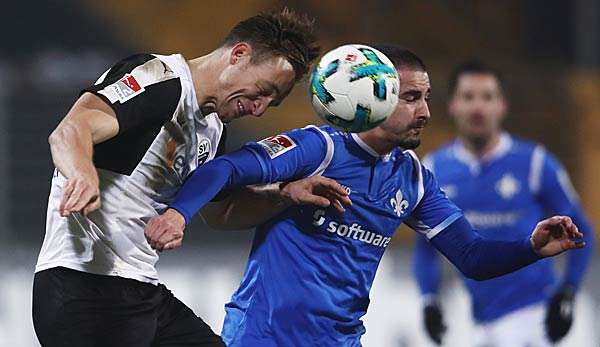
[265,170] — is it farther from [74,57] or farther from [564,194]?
[74,57]

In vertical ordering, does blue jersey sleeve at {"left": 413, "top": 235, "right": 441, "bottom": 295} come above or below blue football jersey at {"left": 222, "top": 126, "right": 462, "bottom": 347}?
below

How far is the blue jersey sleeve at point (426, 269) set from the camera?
731cm

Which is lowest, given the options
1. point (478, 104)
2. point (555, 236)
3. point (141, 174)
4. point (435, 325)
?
point (435, 325)

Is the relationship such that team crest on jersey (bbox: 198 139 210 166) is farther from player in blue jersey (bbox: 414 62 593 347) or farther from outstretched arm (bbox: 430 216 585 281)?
Result: player in blue jersey (bbox: 414 62 593 347)

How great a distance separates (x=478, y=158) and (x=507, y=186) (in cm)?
27

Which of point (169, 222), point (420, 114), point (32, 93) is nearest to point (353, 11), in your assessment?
point (32, 93)

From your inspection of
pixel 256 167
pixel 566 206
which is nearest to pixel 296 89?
pixel 566 206

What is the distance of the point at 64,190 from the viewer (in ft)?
11.7

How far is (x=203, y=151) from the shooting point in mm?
4496

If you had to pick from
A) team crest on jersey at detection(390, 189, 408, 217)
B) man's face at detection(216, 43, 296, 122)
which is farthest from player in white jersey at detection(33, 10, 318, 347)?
team crest on jersey at detection(390, 189, 408, 217)

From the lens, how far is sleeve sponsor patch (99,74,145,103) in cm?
395

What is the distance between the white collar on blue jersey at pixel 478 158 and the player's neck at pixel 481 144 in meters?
0.01

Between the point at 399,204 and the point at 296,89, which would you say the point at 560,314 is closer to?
the point at 399,204

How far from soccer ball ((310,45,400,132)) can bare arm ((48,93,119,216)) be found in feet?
2.69
